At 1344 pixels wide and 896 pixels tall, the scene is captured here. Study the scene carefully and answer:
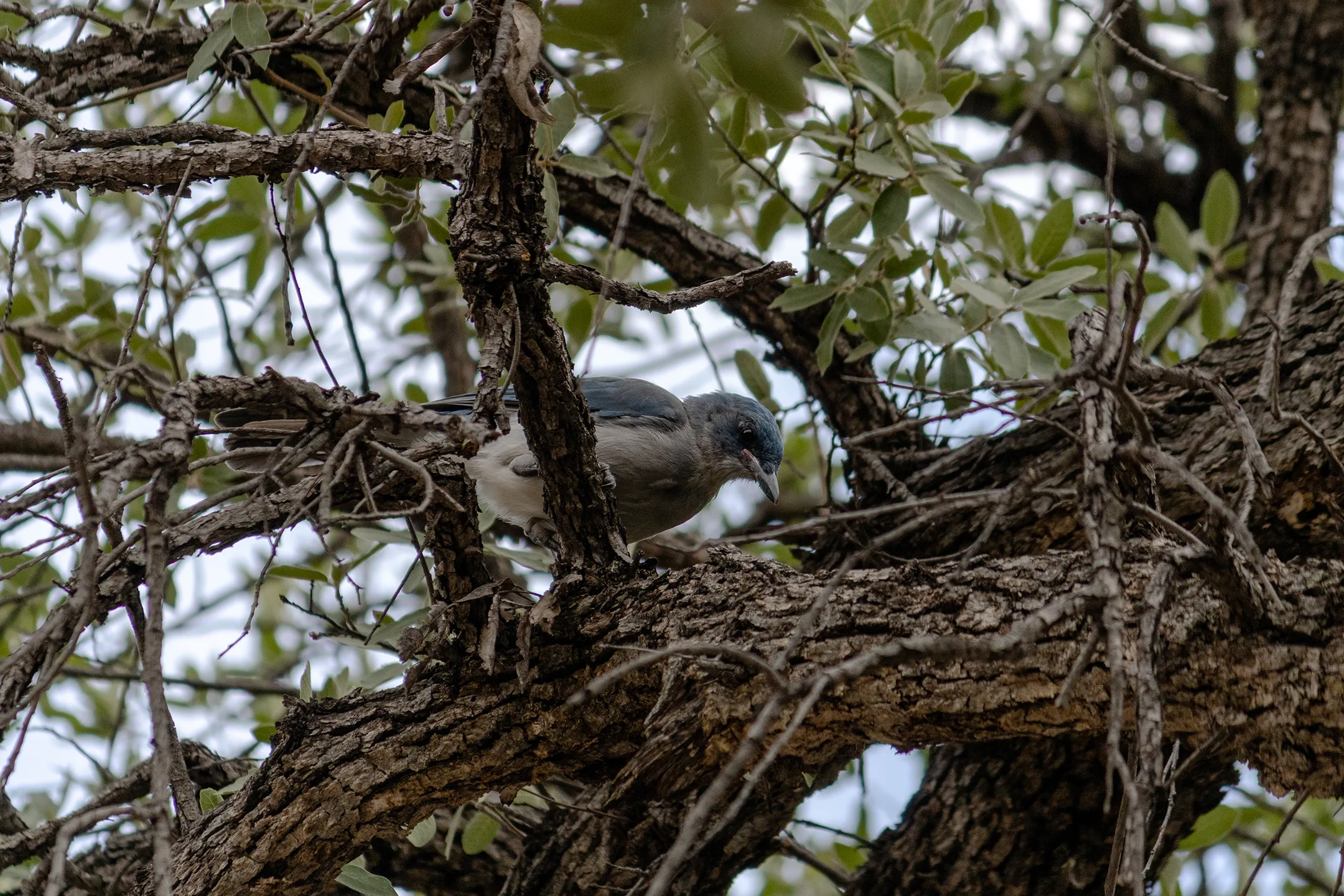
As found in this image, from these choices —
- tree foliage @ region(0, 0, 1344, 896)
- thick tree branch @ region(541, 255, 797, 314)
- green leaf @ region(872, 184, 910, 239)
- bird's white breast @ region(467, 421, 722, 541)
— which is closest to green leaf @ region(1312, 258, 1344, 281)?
tree foliage @ region(0, 0, 1344, 896)

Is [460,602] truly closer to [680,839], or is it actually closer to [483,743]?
[483,743]

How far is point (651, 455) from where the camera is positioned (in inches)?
180

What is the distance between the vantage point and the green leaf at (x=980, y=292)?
3.49m

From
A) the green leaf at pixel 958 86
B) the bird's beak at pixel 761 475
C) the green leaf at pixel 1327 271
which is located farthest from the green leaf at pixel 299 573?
the green leaf at pixel 1327 271

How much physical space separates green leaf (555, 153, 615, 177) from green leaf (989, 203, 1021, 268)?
52.8 inches

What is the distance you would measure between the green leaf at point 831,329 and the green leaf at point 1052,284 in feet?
1.71

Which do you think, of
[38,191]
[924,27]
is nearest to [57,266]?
[38,191]

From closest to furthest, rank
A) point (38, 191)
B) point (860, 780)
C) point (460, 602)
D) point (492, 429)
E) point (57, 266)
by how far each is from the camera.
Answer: point (492, 429) < point (38, 191) < point (460, 602) < point (860, 780) < point (57, 266)

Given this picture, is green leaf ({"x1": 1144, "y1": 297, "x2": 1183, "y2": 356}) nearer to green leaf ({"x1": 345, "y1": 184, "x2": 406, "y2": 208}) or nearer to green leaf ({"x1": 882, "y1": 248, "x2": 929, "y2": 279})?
green leaf ({"x1": 882, "y1": 248, "x2": 929, "y2": 279})

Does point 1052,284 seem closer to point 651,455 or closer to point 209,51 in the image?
point 651,455

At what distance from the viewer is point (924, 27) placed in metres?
3.94

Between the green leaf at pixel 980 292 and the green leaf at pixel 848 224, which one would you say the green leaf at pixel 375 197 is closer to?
the green leaf at pixel 848 224

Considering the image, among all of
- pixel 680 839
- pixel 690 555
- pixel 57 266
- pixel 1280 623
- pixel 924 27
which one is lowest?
pixel 680 839

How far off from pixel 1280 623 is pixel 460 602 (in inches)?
71.6
